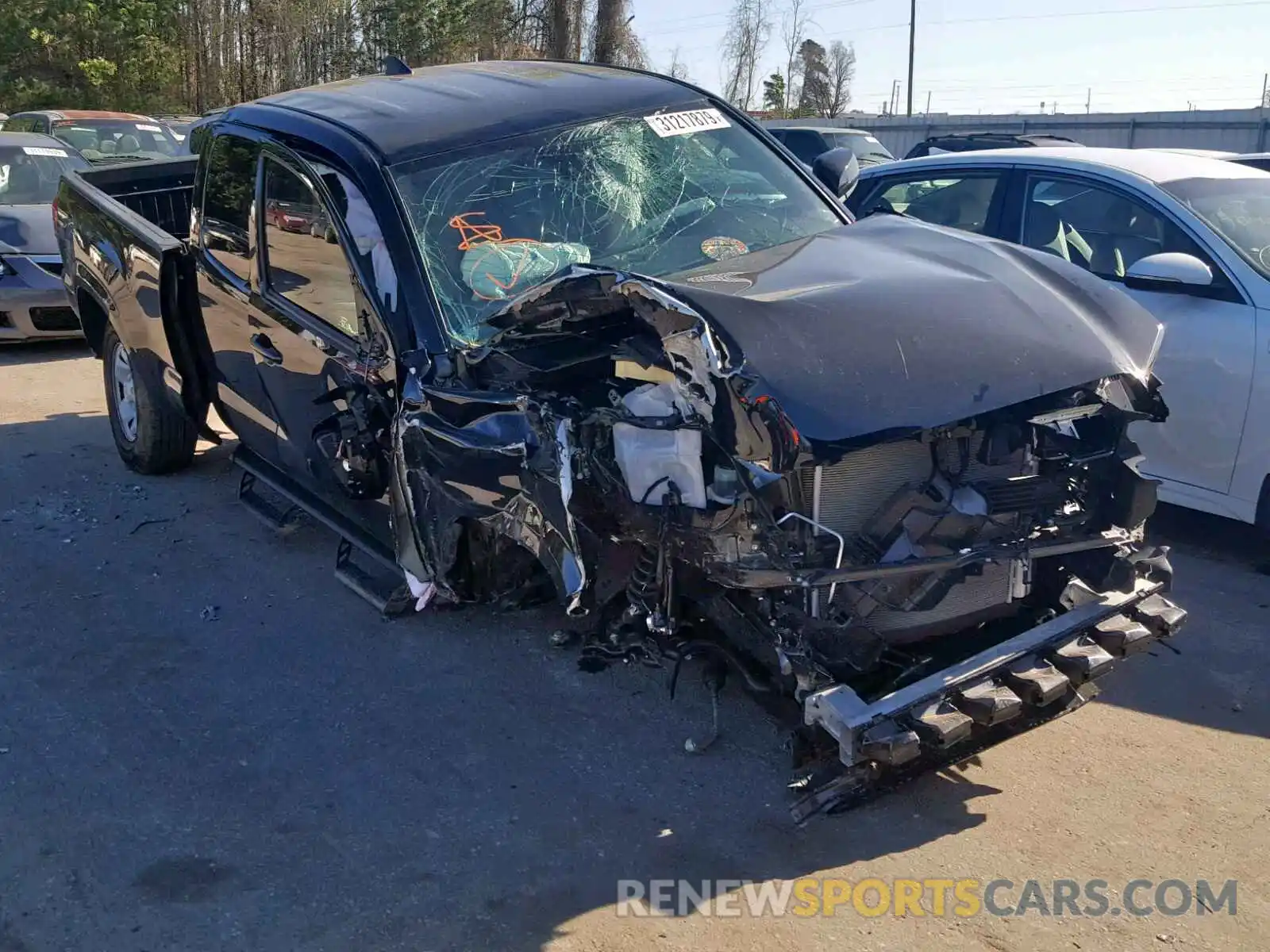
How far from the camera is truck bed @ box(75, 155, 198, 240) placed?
7289 mm

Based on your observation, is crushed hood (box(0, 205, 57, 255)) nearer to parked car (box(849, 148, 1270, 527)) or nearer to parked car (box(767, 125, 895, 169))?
parked car (box(849, 148, 1270, 527))

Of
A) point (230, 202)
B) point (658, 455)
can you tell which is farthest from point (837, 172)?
point (230, 202)

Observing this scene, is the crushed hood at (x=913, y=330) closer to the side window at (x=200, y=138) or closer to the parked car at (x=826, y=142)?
the side window at (x=200, y=138)

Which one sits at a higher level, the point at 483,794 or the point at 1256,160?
the point at 1256,160

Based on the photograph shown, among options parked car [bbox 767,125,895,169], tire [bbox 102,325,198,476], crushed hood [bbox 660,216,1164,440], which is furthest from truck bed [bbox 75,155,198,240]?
parked car [bbox 767,125,895,169]

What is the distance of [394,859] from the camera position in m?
3.36

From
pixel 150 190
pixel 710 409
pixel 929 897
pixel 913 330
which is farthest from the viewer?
pixel 150 190

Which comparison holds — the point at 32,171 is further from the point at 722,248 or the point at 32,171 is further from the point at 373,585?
the point at 722,248

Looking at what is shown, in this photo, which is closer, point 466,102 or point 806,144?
point 466,102

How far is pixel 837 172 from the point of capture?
5363 millimetres

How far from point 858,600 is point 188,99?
38.5 meters

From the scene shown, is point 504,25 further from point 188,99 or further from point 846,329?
point 846,329

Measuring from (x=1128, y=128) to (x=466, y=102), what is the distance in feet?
70.1

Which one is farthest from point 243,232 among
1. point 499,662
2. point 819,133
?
point 819,133
